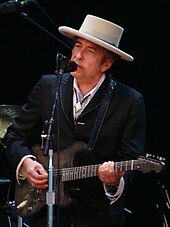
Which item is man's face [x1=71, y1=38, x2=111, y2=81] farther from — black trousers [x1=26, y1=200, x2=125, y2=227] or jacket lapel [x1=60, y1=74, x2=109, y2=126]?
black trousers [x1=26, y1=200, x2=125, y2=227]

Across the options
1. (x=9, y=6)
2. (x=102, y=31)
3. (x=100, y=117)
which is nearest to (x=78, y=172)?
(x=100, y=117)

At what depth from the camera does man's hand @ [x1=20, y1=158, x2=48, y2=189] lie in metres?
2.61

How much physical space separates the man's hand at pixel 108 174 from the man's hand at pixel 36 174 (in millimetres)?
321

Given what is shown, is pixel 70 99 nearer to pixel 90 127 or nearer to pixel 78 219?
pixel 90 127

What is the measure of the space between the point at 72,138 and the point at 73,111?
6.4 inches

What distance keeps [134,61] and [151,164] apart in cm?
182

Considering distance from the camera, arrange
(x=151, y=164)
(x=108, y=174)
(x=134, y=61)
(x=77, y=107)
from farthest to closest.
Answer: (x=134, y=61)
(x=77, y=107)
(x=108, y=174)
(x=151, y=164)

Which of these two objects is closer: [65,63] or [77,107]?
[65,63]

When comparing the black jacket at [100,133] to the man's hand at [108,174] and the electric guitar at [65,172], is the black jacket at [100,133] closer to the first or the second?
the electric guitar at [65,172]

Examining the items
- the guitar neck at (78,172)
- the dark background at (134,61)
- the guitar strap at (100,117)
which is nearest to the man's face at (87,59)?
the guitar strap at (100,117)

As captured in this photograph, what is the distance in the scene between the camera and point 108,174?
2445mm

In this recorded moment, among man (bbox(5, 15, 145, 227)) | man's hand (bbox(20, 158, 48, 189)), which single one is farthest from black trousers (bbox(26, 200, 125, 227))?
man's hand (bbox(20, 158, 48, 189))

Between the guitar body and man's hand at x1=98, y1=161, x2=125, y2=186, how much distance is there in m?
0.18

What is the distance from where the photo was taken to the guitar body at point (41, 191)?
102 inches
